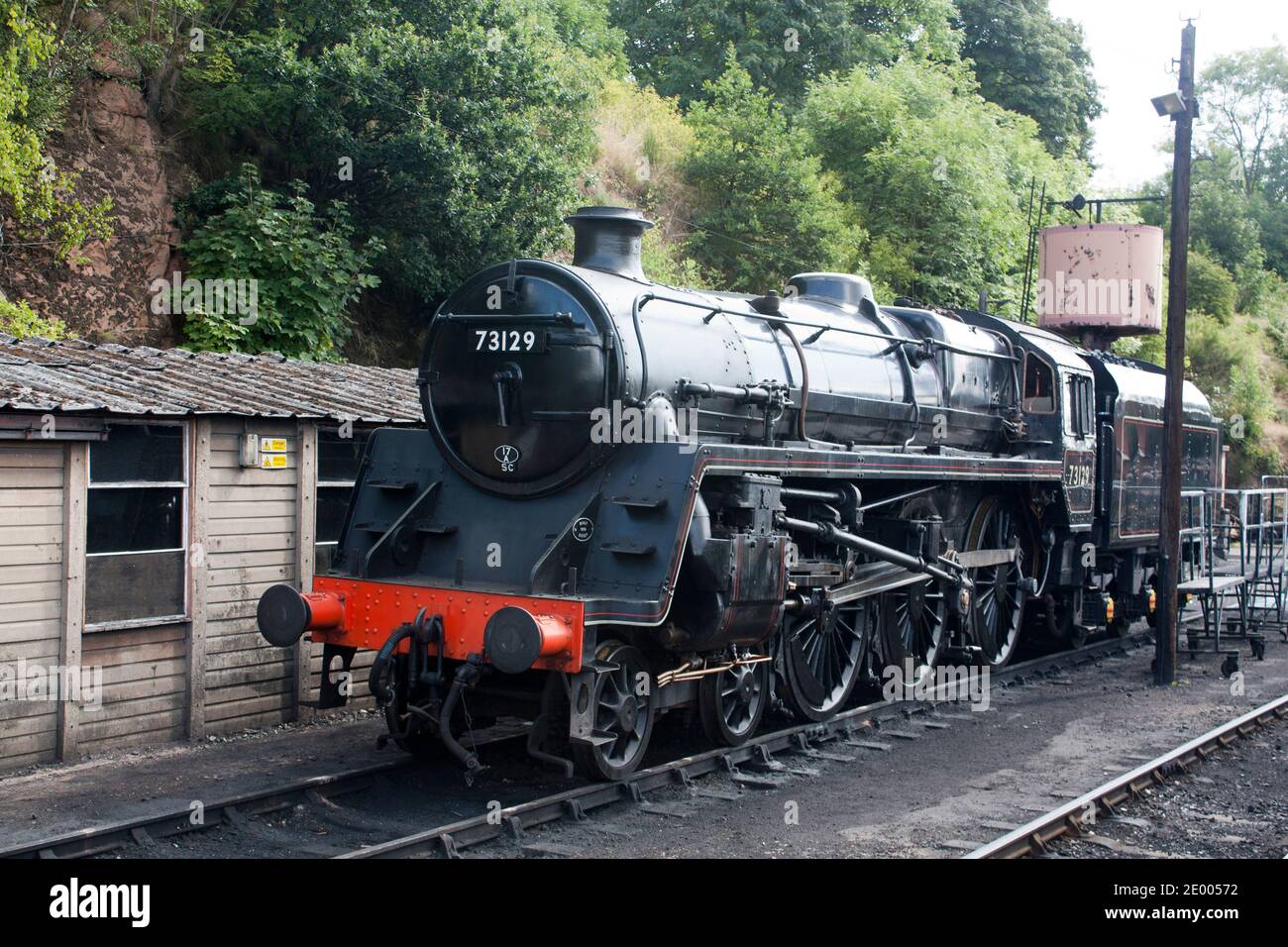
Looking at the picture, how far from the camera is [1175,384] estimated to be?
11.9 m

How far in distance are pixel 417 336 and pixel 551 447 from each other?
10.9 meters

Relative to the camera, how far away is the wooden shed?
302 inches

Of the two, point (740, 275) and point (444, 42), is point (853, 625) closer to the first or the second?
point (444, 42)

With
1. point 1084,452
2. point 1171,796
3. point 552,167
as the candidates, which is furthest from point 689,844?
point 552,167

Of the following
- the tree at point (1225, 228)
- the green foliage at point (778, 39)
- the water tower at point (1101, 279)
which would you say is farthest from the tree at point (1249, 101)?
the water tower at point (1101, 279)

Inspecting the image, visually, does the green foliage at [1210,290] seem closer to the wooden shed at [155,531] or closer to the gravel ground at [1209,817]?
the gravel ground at [1209,817]

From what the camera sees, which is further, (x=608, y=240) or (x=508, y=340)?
(x=608, y=240)

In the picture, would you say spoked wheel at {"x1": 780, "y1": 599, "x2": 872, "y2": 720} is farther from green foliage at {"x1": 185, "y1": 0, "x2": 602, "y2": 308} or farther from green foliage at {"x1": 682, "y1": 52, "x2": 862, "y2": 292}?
green foliage at {"x1": 682, "y1": 52, "x2": 862, "y2": 292}

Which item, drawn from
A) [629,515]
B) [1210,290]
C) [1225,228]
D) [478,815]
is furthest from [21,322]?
[1225,228]

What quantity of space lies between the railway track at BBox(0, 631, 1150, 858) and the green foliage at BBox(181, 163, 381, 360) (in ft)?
24.6

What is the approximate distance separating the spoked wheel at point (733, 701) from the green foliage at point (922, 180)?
1599 cm

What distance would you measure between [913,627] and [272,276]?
28.2 feet

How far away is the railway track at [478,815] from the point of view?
5.89 m

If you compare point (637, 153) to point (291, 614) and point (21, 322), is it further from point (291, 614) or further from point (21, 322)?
point (291, 614)
